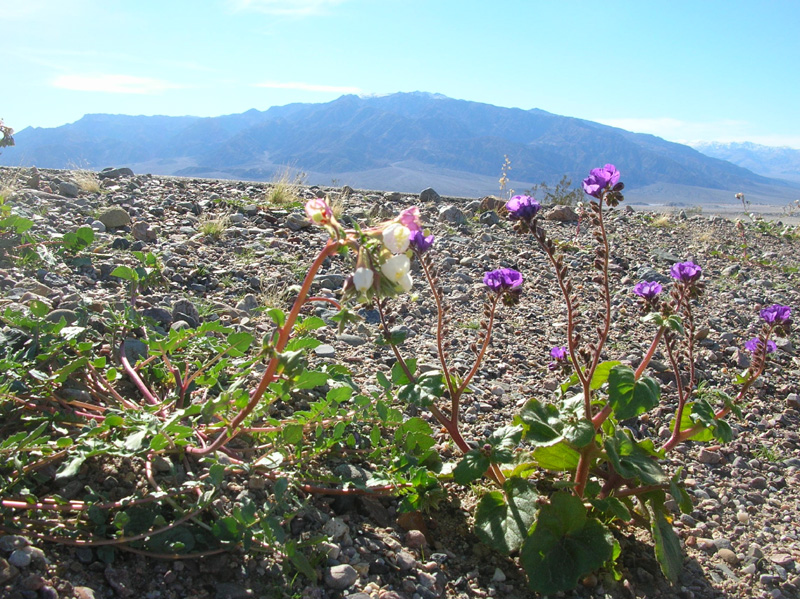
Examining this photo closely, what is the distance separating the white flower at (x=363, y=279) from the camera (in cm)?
164

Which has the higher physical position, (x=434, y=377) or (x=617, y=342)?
(x=434, y=377)

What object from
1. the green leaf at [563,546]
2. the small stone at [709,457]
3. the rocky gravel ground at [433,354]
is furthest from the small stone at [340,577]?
the small stone at [709,457]

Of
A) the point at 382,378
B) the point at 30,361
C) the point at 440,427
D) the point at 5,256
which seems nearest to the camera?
the point at 30,361

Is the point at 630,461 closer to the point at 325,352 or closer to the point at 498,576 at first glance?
the point at 498,576

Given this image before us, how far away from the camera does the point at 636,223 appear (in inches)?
434

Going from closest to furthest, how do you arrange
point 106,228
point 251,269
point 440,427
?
point 440,427 → point 251,269 → point 106,228

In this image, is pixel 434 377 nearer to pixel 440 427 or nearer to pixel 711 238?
pixel 440 427

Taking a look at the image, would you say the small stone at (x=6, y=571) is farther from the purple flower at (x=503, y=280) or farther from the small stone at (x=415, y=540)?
the purple flower at (x=503, y=280)

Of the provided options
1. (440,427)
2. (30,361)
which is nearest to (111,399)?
(30,361)

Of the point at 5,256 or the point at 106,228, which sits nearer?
the point at 5,256

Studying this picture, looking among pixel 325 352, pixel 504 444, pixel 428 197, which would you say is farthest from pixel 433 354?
pixel 428 197

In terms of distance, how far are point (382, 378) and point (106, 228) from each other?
5.01m

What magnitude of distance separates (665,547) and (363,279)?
1.74 meters

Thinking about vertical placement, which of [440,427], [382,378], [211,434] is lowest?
[440,427]
